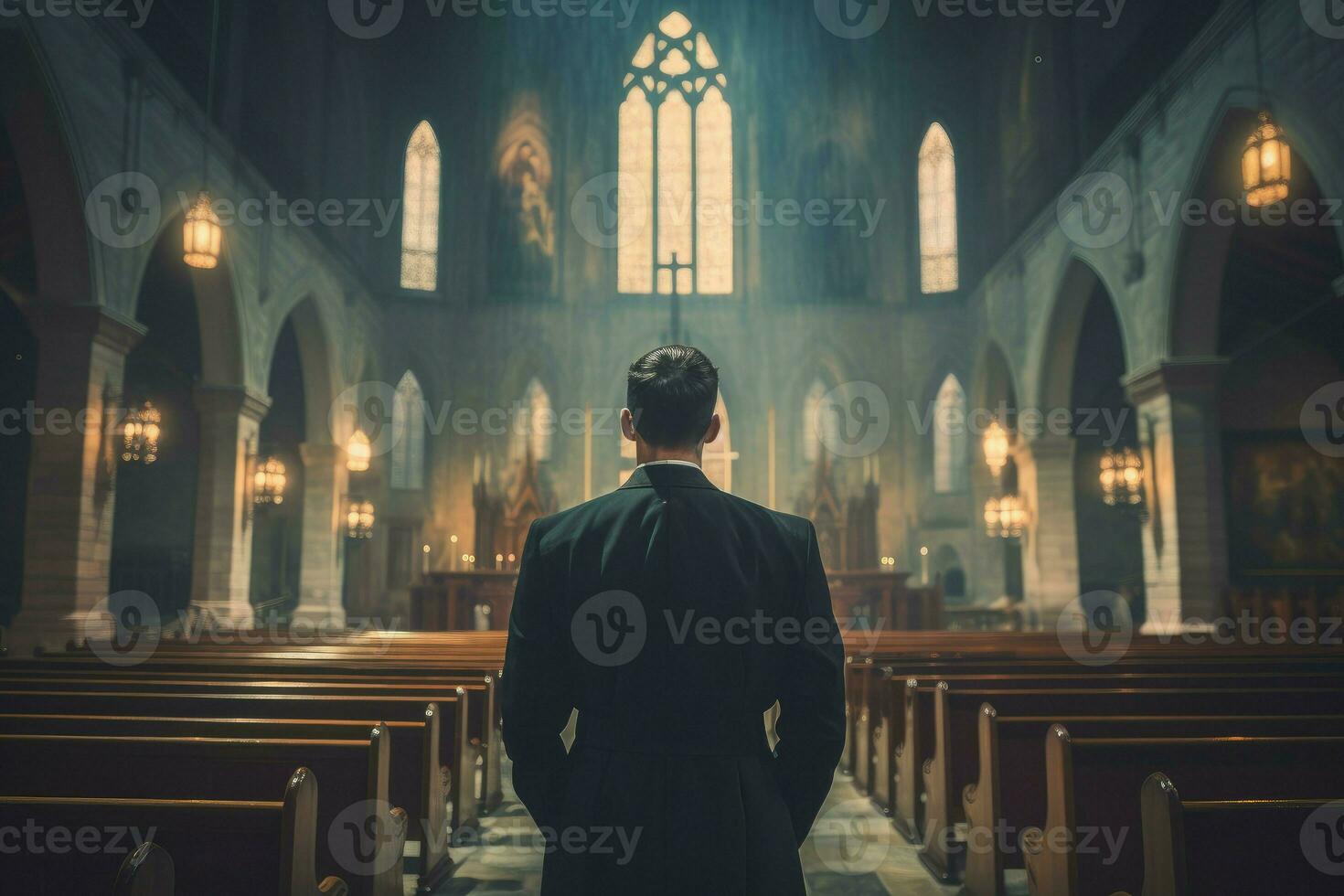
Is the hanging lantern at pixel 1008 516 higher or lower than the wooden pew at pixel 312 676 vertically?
higher

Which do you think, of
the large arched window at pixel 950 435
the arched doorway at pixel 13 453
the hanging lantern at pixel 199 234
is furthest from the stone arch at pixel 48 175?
the large arched window at pixel 950 435

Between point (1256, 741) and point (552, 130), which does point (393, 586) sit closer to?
point (552, 130)

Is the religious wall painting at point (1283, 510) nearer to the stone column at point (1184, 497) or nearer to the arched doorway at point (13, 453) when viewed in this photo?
the stone column at point (1184, 497)

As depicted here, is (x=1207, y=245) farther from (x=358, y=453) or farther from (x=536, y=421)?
(x=536, y=421)

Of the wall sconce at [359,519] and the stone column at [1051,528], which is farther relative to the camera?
the wall sconce at [359,519]

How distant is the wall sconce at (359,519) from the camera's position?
17.8 meters

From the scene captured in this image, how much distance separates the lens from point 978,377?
20.4m

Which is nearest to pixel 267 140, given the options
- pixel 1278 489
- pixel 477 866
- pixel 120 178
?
pixel 120 178

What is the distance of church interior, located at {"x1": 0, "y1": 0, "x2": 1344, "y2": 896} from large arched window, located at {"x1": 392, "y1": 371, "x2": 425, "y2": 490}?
0.11 m

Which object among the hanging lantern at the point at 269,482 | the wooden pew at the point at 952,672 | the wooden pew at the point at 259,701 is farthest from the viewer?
the hanging lantern at the point at 269,482

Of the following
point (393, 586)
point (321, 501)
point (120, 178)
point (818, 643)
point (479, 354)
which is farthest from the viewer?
point (479, 354)

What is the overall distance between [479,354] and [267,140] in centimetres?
720

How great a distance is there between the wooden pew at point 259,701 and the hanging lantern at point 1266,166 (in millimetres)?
6727

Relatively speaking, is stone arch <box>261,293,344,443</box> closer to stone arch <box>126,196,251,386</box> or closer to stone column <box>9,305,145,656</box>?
stone arch <box>126,196,251,386</box>
